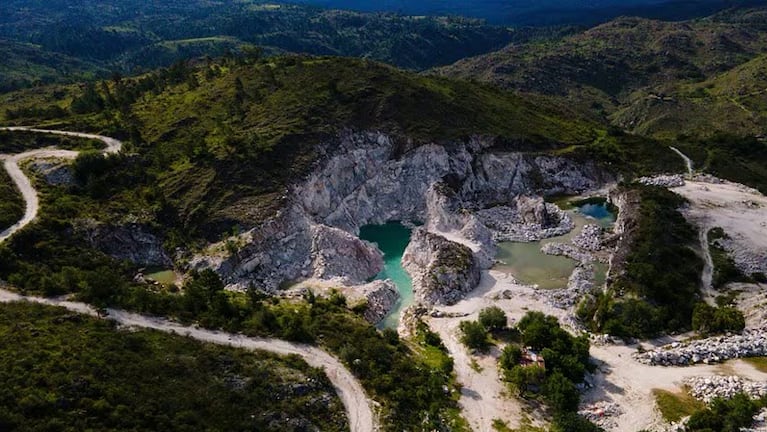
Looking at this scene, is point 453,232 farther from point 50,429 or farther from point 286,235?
point 50,429

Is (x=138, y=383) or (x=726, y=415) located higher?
(x=138, y=383)

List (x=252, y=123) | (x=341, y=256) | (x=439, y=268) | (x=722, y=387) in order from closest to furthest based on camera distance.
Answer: (x=722, y=387) → (x=439, y=268) → (x=341, y=256) → (x=252, y=123)

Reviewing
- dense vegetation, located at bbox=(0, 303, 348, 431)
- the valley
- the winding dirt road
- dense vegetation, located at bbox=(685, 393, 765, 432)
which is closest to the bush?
the valley

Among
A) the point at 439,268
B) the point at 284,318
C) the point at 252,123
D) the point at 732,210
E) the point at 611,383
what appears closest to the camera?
the point at 611,383

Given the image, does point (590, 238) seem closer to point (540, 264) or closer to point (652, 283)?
point (540, 264)

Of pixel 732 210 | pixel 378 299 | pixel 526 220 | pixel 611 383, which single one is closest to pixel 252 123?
pixel 378 299

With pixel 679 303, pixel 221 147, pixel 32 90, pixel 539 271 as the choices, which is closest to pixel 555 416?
pixel 679 303

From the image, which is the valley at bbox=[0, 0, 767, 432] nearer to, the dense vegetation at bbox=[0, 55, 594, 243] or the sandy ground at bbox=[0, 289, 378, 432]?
the sandy ground at bbox=[0, 289, 378, 432]
